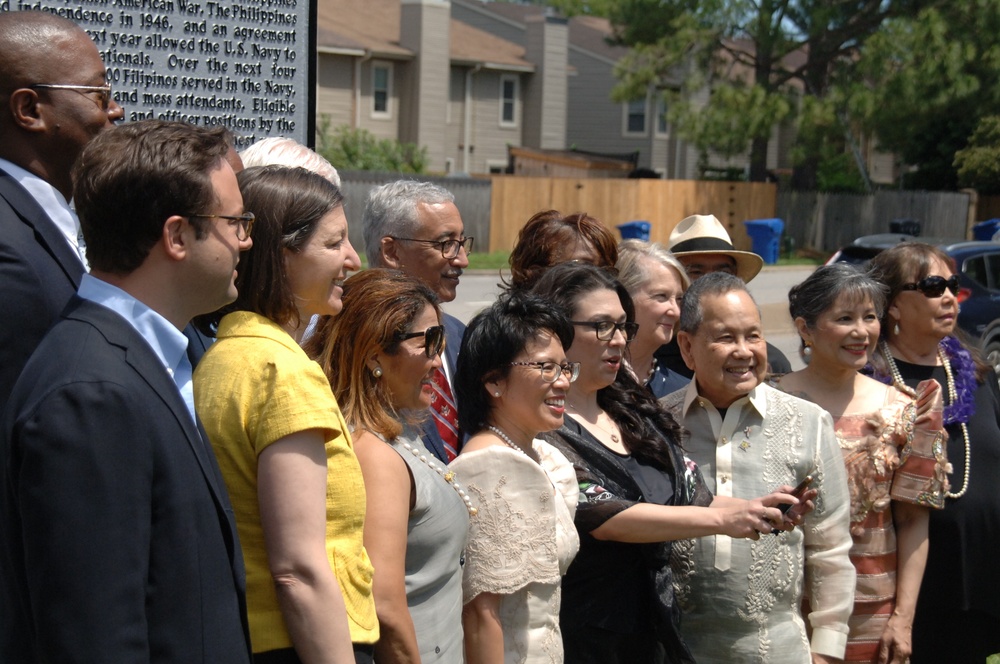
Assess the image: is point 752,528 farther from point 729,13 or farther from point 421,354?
point 729,13

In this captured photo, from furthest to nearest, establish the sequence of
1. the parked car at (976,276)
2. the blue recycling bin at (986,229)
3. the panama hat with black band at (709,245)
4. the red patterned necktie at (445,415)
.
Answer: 1. the blue recycling bin at (986,229)
2. the parked car at (976,276)
3. the panama hat with black band at (709,245)
4. the red patterned necktie at (445,415)

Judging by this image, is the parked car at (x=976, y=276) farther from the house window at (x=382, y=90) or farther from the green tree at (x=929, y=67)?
the house window at (x=382, y=90)

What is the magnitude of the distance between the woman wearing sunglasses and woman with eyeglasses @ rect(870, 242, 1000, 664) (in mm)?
2303

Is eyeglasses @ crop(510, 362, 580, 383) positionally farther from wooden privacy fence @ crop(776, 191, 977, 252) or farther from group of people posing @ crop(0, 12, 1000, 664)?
wooden privacy fence @ crop(776, 191, 977, 252)

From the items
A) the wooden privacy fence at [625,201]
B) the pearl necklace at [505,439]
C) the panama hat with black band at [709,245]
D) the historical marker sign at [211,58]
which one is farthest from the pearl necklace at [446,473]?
the wooden privacy fence at [625,201]

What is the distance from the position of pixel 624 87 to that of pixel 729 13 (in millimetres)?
3418

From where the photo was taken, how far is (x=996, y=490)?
4496 millimetres

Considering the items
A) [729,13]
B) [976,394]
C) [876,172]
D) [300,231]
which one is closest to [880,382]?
[976,394]

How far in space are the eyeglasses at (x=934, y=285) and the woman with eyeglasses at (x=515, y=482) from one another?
188 centimetres

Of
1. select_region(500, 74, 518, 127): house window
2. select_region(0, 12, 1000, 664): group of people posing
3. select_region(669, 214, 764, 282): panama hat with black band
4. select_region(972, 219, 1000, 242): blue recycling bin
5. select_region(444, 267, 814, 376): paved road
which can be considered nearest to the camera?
select_region(0, 12, 1000, 664): group of people posing

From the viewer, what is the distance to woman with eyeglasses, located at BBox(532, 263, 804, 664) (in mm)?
3305

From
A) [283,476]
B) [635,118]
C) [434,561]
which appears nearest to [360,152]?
[635,118]

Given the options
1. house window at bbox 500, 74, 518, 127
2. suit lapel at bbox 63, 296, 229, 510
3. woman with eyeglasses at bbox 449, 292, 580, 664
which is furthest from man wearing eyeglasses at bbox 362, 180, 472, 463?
house window at bbox 500, 74, 518, 127

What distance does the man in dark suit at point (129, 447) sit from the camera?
6.15 ft
